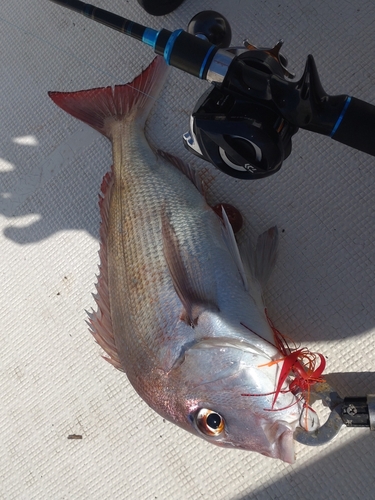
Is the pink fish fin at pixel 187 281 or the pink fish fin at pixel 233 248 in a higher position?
the pink fish fin at pixel 233 248

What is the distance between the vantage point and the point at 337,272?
174 centimetres

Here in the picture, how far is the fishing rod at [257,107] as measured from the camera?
1129 millimetres

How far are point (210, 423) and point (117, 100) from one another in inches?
52.0

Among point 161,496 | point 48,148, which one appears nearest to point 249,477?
point 161,496

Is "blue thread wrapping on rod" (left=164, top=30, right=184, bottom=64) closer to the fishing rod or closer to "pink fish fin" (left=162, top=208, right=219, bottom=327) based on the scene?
the fishing rod

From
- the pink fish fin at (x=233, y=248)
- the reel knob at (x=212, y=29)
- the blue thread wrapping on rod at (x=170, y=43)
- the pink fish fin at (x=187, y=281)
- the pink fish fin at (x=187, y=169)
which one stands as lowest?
the pink fish fin at (x=187, y=281)

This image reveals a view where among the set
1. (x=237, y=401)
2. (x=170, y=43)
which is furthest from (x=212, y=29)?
(x=237, y=401)

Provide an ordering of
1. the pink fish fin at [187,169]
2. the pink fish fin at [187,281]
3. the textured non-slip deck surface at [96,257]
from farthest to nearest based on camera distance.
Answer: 1. the pink fish fin at [187,169]
2. the textured non-slip deck surface at [96,257]
3. the pink fish fin at [187,281]

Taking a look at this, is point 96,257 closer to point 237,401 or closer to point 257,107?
point 237,401

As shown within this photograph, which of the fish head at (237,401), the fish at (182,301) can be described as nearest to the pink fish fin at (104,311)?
the fish at (182,301)

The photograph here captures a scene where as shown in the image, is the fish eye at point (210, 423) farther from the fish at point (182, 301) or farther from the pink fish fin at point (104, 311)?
the pink fish fin at point (104, 311)

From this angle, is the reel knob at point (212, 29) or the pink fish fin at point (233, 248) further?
the reel knob at point (212, 29)

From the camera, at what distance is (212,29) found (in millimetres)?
1770

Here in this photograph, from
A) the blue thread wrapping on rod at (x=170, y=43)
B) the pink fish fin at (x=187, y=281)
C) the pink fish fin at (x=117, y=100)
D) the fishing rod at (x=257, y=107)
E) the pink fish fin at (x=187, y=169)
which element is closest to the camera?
the fishing rod at (x=257, y=107)
